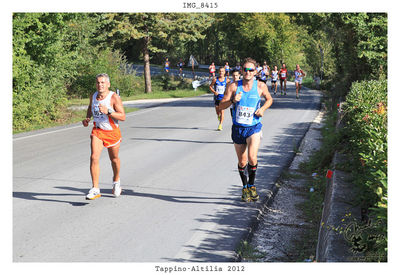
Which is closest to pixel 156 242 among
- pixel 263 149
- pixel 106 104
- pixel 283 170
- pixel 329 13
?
pixel 106 104

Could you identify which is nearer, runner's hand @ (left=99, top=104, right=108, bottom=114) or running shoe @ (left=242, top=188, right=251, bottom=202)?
runner's hand @ (left=99, top=104, right=108, bottom=114)

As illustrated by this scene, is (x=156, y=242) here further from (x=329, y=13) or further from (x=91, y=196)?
(x=329, y=13)

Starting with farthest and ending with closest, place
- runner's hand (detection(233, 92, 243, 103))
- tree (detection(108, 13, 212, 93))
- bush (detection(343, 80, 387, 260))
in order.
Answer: tree (detection(108, 13, 212, 93)) < runner's hand (detection(233, 92, 243, 103)) < bush (detection(343, 80, 387, 260))

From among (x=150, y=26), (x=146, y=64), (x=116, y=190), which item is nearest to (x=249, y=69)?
(x=116, y=190)

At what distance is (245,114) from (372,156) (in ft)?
7.87

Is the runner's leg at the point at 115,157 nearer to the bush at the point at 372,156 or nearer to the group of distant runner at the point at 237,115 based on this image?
the group of distant runner at the point at 237,115

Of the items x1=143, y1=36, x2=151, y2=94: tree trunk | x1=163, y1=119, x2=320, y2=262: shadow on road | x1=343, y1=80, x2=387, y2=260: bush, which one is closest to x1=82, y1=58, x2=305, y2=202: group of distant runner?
x1=163, y1=119, x2=320, y2=262: shadow on road

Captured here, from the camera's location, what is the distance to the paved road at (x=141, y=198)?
5566mm

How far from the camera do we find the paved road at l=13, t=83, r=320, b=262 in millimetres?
5566

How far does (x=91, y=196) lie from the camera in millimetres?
7418

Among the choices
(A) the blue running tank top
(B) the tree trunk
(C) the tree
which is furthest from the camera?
(B) the tree trunk

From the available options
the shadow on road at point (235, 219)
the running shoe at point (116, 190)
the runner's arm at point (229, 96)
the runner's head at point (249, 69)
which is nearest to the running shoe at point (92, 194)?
the running shoe at point (116, 190)

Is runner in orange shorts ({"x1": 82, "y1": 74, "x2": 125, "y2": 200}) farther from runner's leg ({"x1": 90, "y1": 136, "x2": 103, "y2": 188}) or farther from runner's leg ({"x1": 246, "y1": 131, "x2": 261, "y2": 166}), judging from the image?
runner's leg ({"x1": 246, "y1": 131, "x2": 261, "y2": 166})

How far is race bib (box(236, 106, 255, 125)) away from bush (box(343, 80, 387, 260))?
1532mm
